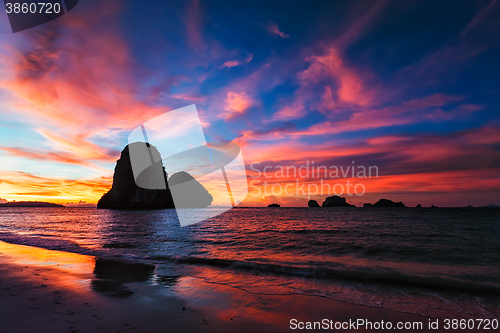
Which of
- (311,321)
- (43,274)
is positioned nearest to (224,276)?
(311,321)

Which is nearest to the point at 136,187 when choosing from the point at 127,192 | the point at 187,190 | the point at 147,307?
the point at 127,192

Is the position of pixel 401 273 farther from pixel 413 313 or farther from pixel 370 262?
pixel 413 313

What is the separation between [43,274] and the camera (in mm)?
7648

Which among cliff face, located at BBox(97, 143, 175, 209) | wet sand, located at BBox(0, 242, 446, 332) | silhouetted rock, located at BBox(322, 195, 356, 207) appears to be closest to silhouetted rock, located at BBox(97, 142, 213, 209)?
cliff face, located at BBox(97, 143, 175, 209)

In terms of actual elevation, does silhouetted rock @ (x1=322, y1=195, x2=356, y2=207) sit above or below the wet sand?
below

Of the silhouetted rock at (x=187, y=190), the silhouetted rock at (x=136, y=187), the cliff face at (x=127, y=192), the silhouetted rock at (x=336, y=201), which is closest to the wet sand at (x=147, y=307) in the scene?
the cliff face at (x=127, y=192)

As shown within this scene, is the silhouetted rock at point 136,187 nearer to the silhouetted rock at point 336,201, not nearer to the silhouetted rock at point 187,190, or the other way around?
the silhouetted rock at point 187,190

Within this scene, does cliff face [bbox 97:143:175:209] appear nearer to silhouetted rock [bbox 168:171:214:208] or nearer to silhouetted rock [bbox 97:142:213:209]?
silhouetted rock [bbox 97:142:213:209]

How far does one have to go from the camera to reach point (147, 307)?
5016mm

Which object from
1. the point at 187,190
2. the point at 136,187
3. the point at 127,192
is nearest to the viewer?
the point at 127,192

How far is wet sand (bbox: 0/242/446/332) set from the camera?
4156 mm

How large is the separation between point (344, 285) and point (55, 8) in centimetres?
1507

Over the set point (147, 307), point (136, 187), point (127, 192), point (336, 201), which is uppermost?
point (136, 187)

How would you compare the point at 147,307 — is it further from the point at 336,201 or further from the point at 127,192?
the point at 336,201
